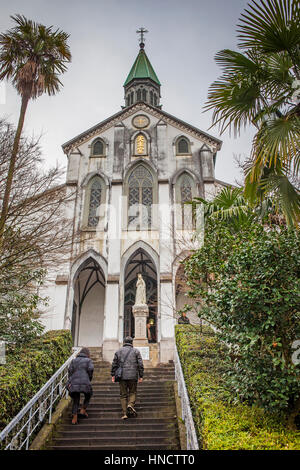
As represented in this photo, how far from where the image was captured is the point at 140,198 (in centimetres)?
1870

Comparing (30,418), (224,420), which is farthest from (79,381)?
(224,420)

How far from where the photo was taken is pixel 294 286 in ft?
16.3

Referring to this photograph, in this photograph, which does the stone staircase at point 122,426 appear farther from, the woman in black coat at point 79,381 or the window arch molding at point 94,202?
the window arch molding at point 94,202

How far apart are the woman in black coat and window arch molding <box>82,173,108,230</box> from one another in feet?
35.0

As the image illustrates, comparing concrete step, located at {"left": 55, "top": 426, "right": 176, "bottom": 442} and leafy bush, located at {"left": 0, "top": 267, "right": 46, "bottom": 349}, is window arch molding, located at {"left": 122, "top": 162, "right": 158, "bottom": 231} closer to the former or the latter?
leafy bush, located at {"left": 0, "top": 267, "right": 46, "bottom": 349}

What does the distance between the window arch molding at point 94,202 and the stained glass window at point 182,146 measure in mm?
4312

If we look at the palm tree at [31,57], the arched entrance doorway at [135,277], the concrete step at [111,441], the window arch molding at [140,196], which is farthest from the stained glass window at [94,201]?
the concrete step at [111,441]

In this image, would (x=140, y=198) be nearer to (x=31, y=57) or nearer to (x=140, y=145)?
(x=140, y=145)

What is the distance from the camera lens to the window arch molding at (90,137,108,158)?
65.7 ft

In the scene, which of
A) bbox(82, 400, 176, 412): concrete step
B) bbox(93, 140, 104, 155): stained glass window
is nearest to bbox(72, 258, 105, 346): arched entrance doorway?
bbox(93, 140, 104, 155): stained glass window

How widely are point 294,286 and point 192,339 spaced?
4.53 meters

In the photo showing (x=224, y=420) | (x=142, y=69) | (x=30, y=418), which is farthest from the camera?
(x=142, y=69)

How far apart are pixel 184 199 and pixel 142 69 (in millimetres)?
16986

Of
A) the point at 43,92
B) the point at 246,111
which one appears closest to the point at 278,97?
the point at 246,111
